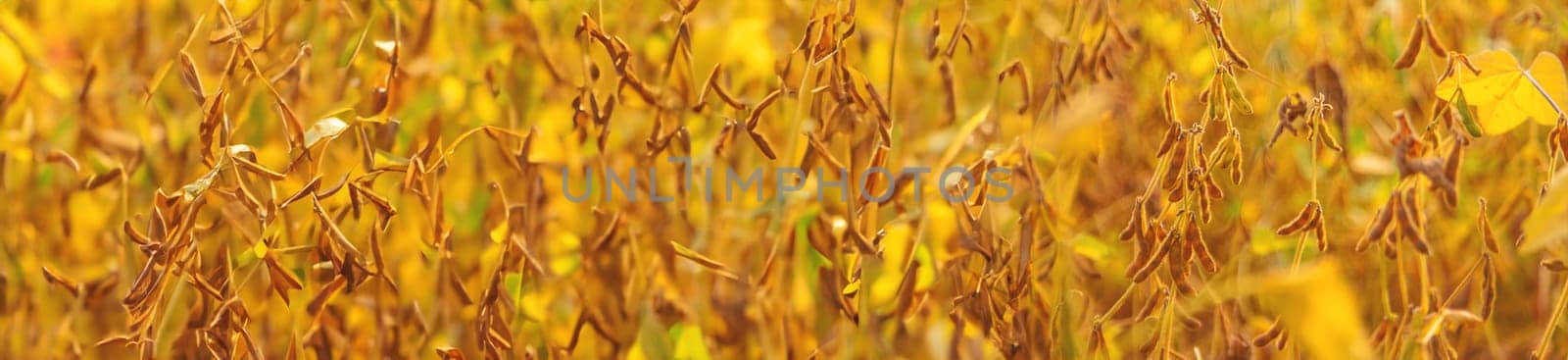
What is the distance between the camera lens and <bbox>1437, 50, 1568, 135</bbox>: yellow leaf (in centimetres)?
45

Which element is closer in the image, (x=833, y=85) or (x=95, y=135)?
(x=833, y=85)

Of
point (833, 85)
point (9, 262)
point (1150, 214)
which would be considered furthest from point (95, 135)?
point (1150, 214)

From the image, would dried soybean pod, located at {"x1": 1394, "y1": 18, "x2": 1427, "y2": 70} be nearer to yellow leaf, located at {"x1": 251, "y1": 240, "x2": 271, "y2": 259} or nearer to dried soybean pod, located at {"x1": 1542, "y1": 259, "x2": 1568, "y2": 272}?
dried soybean pod, located at {"x1": 1542, "y1": 259, "x2": 1568, "y2": 272}

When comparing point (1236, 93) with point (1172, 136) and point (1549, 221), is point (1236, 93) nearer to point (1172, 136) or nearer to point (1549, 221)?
point (1172, 136)

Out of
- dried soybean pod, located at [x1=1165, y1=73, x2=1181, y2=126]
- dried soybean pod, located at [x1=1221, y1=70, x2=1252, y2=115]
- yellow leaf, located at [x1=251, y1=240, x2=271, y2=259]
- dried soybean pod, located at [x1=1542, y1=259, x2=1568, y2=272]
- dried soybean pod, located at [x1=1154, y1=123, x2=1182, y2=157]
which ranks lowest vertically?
yellow leaf, located at [x1=251, y1=240, x2=271, y2=259]

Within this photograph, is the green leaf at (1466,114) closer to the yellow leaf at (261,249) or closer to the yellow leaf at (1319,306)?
the yellow leaf at (1319,306)

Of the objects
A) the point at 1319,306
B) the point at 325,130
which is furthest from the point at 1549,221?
the point at 325,130

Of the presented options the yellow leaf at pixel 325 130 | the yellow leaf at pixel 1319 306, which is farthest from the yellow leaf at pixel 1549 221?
the yellow leaf at pixel 325 130

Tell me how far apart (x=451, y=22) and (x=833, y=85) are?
0.86 ft

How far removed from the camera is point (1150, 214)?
57 cm

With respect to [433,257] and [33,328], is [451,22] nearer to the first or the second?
[433,257]

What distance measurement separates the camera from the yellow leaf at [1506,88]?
1.49 feet

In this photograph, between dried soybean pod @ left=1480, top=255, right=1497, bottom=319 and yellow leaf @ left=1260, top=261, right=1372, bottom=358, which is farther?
dried soybean pod @ left=1480, top=255, right=1497, bottom=319

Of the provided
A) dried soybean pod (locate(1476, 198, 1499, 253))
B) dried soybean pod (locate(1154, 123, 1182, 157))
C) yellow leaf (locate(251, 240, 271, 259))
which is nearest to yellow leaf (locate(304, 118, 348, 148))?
yellow leaf (locate(251, 240, 271, 259))
